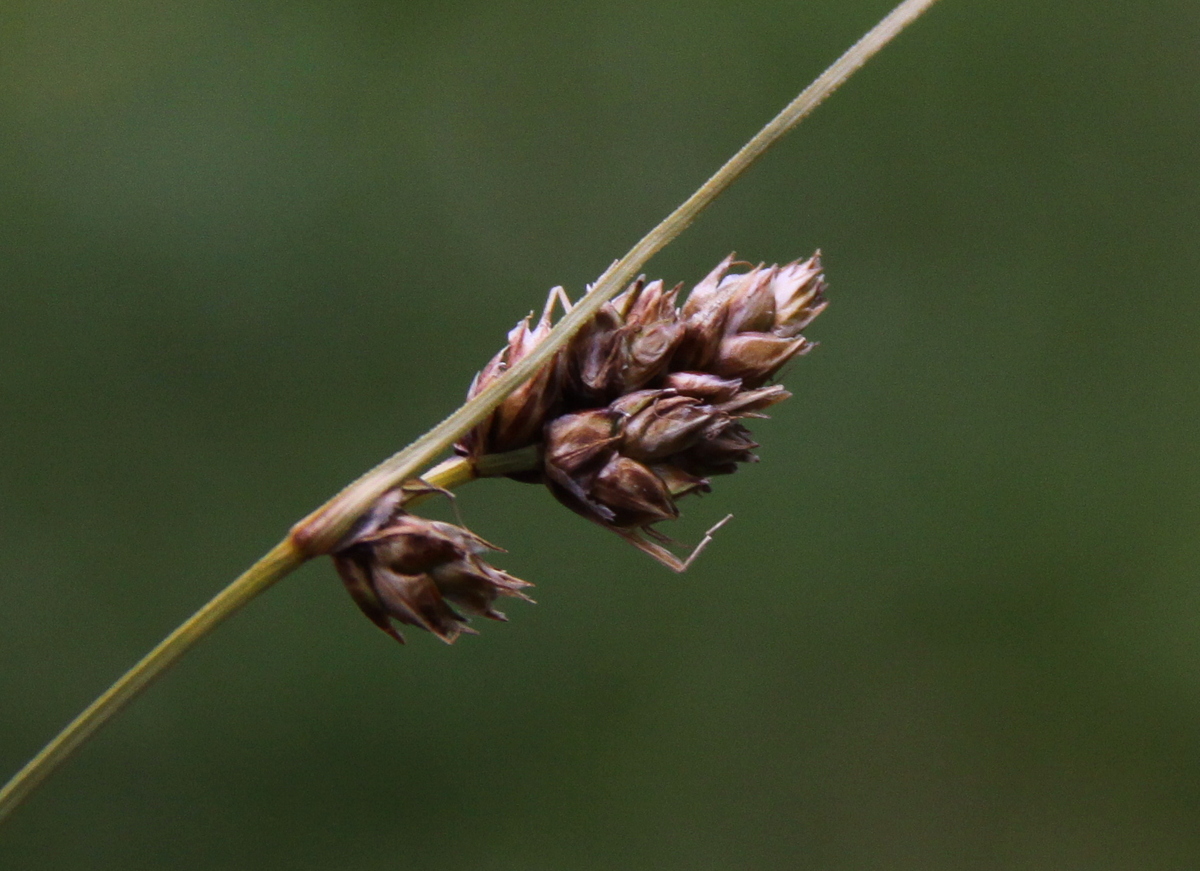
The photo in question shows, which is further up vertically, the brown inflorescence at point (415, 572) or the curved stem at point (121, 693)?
the brown inflorescence at point (415, 572)

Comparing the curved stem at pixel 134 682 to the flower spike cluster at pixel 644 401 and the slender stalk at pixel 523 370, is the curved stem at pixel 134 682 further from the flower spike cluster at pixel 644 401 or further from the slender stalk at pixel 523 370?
the flower spike cluster at pixel 644 401

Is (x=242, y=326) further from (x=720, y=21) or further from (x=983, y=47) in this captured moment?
(x=983, y=47)

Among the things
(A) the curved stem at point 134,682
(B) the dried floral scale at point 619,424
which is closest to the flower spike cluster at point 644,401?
(B) the dried floral scale at point 619,424

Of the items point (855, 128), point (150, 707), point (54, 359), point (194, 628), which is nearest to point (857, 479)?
point (855, 128)

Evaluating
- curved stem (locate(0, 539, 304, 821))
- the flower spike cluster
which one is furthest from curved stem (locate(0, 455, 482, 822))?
the flower spike cluster

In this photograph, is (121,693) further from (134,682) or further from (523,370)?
(523,370)

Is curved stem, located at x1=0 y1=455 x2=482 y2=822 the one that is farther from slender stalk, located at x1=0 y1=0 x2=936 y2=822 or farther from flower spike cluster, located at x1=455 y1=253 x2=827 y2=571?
flower spike cluster, located at x1=455 y1=253 x2=827 y2=571

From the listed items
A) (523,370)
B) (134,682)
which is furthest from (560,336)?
(134,682)
